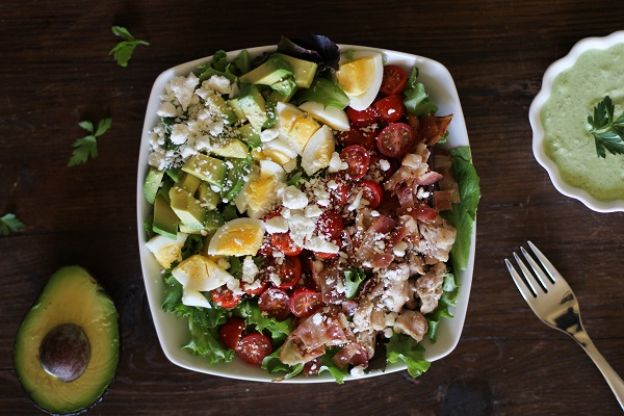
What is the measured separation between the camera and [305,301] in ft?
7.29

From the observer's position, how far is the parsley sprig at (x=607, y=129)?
7.31 ft

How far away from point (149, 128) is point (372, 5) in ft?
3.05

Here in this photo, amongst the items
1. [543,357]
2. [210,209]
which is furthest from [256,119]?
[543,357]

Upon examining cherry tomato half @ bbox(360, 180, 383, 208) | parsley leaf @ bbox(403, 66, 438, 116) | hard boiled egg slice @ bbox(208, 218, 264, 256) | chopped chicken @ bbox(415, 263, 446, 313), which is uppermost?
parsley leaf @ bbox(403, 66, 438, 116)

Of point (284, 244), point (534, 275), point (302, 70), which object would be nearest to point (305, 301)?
point (284, 244)

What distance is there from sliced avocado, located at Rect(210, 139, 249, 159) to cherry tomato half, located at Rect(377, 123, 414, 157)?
46 centimetres

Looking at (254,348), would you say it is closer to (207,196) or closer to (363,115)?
(207,196)

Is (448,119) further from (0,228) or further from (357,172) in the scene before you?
(0,228)

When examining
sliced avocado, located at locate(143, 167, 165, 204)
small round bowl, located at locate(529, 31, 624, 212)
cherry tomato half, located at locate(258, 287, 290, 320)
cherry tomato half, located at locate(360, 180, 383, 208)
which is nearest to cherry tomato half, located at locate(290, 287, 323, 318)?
cherry tomato half, located at locate(258, 287, 290, 320)

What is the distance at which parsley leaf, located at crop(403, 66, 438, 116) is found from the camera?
7.21 feet

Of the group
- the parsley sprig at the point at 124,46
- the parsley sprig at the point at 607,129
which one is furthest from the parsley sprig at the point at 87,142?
the parsley sprig at the point at 607,129

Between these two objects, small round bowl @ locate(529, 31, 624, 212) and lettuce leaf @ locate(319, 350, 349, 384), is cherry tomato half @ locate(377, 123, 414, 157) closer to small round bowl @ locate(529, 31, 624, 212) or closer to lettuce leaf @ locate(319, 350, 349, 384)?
small round bowl @ locate(529, 31, 624, 212)

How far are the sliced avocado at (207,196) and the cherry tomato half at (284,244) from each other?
0.22 m

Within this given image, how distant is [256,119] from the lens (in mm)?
2082
